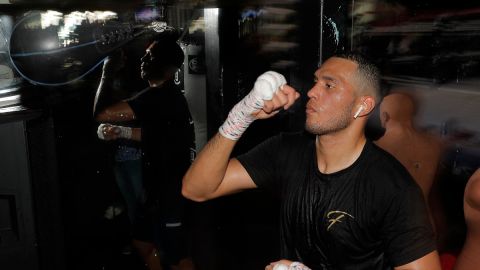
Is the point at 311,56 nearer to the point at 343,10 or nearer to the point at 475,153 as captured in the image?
the point at 343,10

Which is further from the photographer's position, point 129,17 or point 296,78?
point 129,17

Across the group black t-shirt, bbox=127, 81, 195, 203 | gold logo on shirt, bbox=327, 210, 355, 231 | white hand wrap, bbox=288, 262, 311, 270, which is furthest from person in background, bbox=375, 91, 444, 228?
black t-shirt, bbox=127, 81, 195, 203

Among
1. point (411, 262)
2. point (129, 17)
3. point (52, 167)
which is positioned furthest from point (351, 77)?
point (129, 17)

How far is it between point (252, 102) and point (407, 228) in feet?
2.25

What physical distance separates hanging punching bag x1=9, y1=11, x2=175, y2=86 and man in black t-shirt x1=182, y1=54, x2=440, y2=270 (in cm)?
150

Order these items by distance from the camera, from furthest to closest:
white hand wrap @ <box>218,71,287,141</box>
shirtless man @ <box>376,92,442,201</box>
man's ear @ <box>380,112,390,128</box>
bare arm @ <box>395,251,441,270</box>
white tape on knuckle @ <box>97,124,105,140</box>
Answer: white tape on knuckle @ <box>97,124,105,140</box>
man's ear @ <box>380,112,390,128</box>
shirtless man @ <box>376,92,442,201</box>
white hand wrap @ <box>218,71,287,141</box>
bare arm @ <box>395,251,441,270</box>

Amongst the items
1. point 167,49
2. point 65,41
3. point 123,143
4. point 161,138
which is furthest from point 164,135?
point 65,41

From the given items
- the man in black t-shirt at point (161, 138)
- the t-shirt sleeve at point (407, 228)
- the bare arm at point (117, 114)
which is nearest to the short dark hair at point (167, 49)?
the man in black t-shirt at point (161, 138)

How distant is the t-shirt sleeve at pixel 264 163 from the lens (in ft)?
5.52

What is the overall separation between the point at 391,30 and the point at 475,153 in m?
2.14

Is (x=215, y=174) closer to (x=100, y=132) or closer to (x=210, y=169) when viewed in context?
(x=210, y=169)

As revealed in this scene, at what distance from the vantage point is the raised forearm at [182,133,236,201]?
163cm

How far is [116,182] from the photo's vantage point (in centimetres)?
305

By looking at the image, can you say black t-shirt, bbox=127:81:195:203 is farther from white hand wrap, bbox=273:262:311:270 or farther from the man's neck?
white hand wrap, bbox=273:262:311:270
